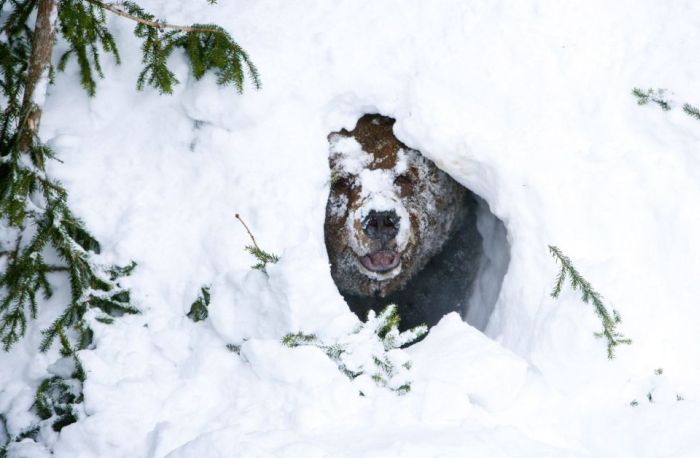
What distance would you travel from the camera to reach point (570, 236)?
4160 millimetres

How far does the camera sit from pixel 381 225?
4.89 metres

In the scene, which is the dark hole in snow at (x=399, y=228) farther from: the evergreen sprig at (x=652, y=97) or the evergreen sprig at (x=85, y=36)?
the evergreen sprig at (x=85, y=36)

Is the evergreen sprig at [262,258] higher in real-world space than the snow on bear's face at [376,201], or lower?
lower

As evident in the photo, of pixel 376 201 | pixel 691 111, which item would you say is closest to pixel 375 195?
pixel 376 201

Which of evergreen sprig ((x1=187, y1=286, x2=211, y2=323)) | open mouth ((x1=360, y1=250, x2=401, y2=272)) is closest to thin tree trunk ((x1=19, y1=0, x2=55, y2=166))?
evergreen sprig ((x1=187, y1=286, x2=211, y2=323))

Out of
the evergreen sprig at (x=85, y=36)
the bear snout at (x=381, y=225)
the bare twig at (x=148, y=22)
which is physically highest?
the bare twig at (x=148, y=22)

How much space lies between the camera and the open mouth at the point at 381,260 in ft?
16.6

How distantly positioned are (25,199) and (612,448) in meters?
3.70

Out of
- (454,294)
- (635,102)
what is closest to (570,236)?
(635,102)

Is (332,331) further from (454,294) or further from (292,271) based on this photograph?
(454,294)

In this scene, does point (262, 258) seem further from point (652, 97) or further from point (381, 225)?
point (652, 97)

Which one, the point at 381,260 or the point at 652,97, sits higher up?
the point at 652,97

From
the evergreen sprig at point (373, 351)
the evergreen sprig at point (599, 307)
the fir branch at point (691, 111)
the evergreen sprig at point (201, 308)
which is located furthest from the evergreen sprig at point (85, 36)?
the fir branch at point (691, 111)

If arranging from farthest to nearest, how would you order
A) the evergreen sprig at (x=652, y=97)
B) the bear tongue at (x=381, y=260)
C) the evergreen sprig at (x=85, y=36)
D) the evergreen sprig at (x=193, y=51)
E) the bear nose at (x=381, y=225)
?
the bear tongue at (x=381, y=260) → the bear nose at (x=381, y=225) → the evergreen sprig at (x=652, y=97) → the evergreen sprig at (x=193, y=51) → the evergreen sprig at (x=85, y=36)
